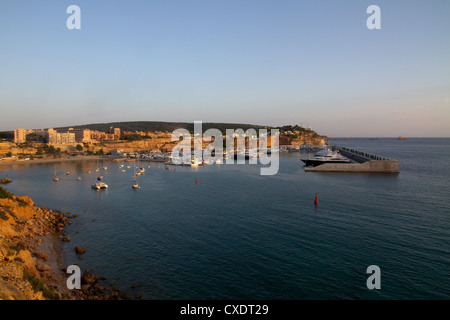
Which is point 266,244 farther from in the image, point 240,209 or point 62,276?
point 62,276

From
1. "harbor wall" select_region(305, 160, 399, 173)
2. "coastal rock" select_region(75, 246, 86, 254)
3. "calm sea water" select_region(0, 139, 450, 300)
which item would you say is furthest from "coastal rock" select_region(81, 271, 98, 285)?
"harbor wall" select_region(305, 160, 399, 173)

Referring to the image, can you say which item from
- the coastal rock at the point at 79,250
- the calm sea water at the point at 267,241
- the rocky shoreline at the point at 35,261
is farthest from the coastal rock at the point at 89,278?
the coastal rock at the point at 79,250

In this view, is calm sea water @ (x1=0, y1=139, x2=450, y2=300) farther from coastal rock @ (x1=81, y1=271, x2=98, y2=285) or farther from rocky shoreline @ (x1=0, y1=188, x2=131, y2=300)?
rocky shoreline @ (x1=0, y1=188, x2=131, y2=300)

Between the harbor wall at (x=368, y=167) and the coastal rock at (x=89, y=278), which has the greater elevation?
the harbor wall at (x=368, y=167)

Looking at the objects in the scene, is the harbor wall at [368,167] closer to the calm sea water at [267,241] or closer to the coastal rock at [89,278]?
the calm sea water at [267,241]
